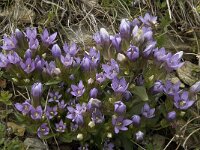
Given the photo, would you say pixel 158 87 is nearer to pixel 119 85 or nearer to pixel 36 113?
pixel 119 85

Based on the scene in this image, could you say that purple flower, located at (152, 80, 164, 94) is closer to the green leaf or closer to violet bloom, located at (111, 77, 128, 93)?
the green leaf

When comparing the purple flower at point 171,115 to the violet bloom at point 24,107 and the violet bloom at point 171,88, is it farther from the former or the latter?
the violet bloom at point 24,107

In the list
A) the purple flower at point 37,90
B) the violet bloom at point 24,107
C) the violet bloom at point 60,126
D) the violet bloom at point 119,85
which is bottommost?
the violet bloom at point 60,126

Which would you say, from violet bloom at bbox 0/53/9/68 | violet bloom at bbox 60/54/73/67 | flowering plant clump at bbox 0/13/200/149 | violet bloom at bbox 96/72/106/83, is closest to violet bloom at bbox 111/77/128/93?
flowering plant clump at bbox 0/13/200/149

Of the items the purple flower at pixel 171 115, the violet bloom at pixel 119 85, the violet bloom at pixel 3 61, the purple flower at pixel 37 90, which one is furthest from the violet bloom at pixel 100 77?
the violet bloom at pixel 3 61

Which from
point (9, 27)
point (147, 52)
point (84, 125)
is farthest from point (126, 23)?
point (9, 27)

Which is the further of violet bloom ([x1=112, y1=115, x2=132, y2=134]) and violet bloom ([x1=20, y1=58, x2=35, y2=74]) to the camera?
violet bloom ([x1=20, y1=58, x2=35, y2=74])

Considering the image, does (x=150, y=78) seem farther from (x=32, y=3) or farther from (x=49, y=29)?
(x=32, y=3)

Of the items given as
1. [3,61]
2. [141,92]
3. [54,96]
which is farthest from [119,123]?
[3,61]
